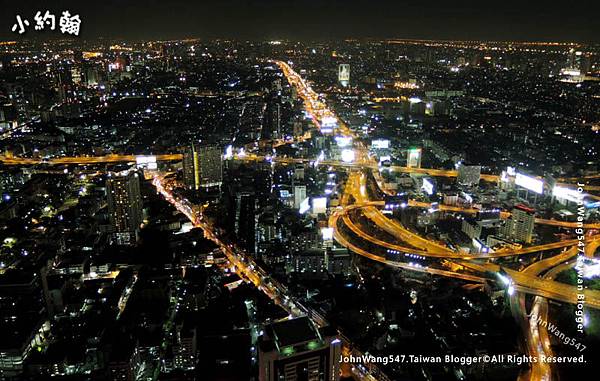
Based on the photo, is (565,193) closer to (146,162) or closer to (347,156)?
(347,156)

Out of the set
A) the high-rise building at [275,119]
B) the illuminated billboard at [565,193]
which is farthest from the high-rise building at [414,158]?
the high-rise building at [275,119]

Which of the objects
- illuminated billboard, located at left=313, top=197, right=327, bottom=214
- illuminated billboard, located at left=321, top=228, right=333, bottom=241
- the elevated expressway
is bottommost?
the elevated expressway

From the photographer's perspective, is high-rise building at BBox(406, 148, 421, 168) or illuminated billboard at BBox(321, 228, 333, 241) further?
high-rise building at BBox(406, 148, 421, 168)

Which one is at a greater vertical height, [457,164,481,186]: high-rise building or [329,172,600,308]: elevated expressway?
[457,164,481,186]: high-rise building

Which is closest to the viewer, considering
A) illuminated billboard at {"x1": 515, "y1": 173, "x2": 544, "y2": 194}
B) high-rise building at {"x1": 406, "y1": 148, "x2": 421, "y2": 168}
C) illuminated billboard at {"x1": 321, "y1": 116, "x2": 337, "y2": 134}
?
illuminated billboard at {"x1": 515, "y1": 173, "x2": 544, "y2": 194}

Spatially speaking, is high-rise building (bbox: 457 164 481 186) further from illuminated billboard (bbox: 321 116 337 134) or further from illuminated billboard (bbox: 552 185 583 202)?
illuminated billboard (bbox: 321 116 337 134)

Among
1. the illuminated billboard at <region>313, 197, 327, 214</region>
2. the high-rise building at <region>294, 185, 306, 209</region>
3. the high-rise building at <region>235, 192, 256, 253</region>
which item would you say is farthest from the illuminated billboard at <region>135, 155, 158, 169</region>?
the illuminated billboard at <region>313, 197, 327, 214</region>

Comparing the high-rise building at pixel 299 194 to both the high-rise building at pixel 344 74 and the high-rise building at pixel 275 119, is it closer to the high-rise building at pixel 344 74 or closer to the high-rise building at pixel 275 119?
the high-rise building at pixel 275 119

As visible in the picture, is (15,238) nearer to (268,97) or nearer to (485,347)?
(485,347)
